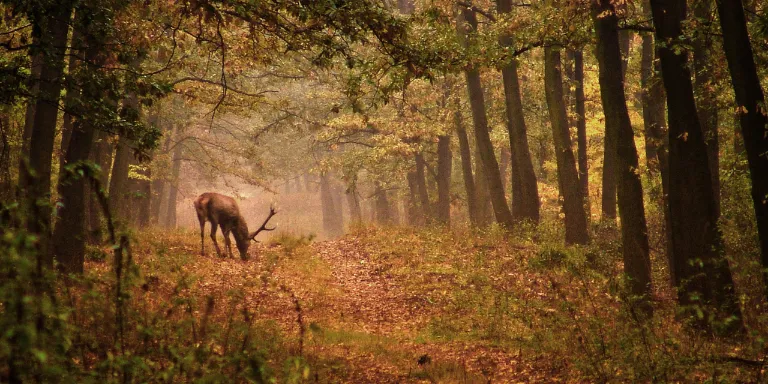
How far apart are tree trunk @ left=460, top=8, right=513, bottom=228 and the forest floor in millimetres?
2778

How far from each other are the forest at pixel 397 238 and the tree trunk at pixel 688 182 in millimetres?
32

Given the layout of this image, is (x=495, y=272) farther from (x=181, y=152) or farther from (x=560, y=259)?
(x=181, y=152)

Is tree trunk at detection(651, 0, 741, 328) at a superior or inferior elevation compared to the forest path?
superior

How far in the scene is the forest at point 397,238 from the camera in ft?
16.3

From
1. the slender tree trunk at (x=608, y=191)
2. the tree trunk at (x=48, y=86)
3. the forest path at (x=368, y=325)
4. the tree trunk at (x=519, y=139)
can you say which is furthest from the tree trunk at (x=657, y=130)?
the tree trunk at (x=48, y=86)

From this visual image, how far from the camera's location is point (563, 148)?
1811 cm

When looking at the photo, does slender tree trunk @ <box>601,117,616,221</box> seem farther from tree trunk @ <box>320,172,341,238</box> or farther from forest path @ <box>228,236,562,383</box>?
tree trunk @ <box>320,172,341,238</box>

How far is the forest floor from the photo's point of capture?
8086mm

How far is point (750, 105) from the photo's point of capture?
6.93 meters

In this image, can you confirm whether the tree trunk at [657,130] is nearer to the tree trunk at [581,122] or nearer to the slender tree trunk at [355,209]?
the tree trunk at [581,122]

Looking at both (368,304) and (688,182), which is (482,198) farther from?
(688,182)

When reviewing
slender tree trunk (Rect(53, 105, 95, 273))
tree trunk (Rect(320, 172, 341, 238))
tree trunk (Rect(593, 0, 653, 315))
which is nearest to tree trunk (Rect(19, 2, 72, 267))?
slender tree trunk (Rect(53, 105, 95, 273))

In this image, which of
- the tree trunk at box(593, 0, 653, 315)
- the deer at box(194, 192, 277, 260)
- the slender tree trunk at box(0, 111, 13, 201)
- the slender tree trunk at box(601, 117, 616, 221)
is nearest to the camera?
the slender tree trunk at box(0, 111, 13, 201)

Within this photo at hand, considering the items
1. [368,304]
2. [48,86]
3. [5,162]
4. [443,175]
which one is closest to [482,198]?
[443,175]
